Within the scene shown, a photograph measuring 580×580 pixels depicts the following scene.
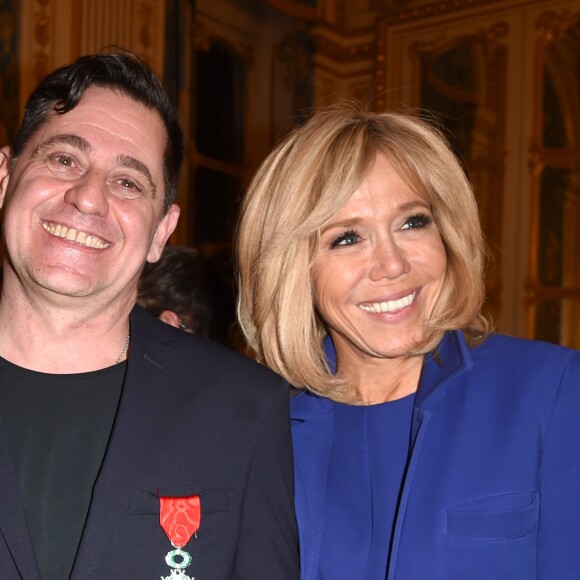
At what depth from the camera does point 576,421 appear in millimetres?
1640

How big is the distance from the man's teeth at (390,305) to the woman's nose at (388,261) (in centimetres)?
7

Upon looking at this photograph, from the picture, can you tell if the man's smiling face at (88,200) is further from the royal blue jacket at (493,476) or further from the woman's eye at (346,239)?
the royal blue jacket at (493,476)

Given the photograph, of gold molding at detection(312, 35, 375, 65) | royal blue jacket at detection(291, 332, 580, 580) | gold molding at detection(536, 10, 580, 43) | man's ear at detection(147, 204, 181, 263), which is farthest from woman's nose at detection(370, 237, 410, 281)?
gold molding at detection(312, 35, 375, 65)

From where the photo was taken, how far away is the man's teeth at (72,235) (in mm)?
1684

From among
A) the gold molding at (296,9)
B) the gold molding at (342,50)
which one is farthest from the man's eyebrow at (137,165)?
the gold molding at (342,50)

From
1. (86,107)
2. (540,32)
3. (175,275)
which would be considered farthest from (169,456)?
(540,32)

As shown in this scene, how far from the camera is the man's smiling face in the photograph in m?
1.67

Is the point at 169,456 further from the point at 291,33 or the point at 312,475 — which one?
the point at 291,33

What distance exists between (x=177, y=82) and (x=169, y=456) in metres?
4.04

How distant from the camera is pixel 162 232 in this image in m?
1.95

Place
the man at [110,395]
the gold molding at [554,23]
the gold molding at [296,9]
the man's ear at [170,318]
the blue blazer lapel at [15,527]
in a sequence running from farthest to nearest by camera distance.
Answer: the gold molding at [296,9]
the gold molding at [554,23]
the man's ear at [170,318]
the man at [110,395]
the blue blazer lapel at [15,527]

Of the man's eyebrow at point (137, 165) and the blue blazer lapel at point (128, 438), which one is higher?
the man's eyebrow at point (137, 165)

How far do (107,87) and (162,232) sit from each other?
35 cm

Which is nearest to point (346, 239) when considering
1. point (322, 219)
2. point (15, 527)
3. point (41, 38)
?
point (322, 219)
